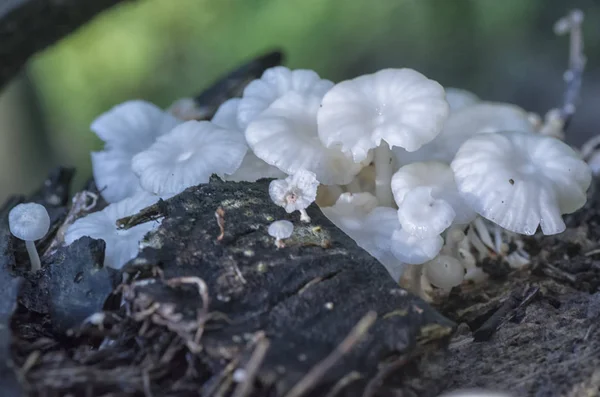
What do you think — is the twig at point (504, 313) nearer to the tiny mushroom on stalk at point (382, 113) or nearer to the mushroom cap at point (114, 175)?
the tiny mushroom on stalk at point (382, 113)

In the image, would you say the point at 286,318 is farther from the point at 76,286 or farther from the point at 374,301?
the point at 76,286

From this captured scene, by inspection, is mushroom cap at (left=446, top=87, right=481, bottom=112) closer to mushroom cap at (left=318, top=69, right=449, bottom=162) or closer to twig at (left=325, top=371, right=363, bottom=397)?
mushroom cap at (left=318, top=69, right=449, bottom=162)

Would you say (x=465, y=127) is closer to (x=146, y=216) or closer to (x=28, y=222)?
(x=146, y=216)

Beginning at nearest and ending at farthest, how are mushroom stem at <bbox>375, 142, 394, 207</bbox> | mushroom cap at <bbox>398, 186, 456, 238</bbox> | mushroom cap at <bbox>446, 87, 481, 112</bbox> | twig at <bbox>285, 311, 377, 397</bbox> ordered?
twig at <bbox>285, 311, 377, 397</bbox>, mushroom cap at <bbox>398, 186, 456, 238</bbox>, mushroom stem at <bbox>375, 142, 394, 207</bbox>, mushroom cap at <bbox>446, 87, 481, 112</bbox>

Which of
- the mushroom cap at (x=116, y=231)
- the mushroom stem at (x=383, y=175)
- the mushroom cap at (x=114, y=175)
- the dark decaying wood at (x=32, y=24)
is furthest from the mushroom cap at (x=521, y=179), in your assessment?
the dark decaying wood at (x=32, y=24)

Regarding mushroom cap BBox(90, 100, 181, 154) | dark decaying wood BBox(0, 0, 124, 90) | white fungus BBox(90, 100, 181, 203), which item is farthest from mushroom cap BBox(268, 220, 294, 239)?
dark decaying wood BBox(0, 0, 124, 90)

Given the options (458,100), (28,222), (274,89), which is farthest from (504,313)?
(28,222)
